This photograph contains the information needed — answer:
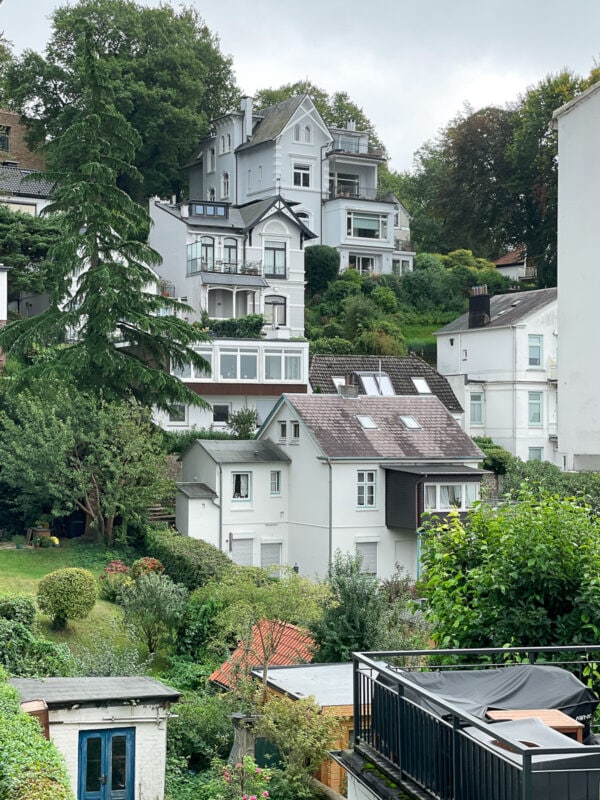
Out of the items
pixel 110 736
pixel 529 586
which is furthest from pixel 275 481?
pixel 529 586

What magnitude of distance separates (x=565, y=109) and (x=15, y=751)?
1004cm

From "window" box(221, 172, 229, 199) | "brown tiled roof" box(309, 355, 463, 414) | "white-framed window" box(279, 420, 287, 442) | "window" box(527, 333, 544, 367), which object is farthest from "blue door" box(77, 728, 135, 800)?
"window" box(221, 172, 229, 199)

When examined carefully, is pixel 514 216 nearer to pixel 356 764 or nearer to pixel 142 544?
pixel 142 544

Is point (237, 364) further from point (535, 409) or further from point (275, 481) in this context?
point (535, 409)

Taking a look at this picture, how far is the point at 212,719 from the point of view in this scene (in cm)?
2314

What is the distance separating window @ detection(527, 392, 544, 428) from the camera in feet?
176

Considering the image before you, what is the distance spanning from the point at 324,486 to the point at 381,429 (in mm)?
3747

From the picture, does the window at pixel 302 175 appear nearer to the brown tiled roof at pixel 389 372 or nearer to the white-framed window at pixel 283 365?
the brown tiled roof at pixel 389 372

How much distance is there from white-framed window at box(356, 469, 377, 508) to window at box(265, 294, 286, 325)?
20.8m

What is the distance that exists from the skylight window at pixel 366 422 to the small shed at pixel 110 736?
23.2 metres

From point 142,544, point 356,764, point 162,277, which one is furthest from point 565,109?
point 162,277

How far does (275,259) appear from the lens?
6172cm

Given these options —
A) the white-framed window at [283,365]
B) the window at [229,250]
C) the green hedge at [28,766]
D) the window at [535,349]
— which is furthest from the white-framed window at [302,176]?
the green hedge at [28,766]

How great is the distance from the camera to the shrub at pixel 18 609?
2655cm
